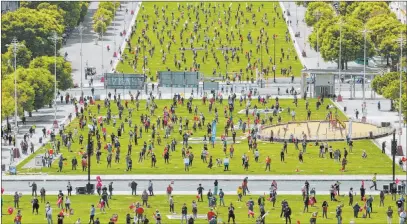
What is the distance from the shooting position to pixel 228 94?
18900 centimetres

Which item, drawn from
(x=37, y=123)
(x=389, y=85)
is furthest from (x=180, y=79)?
(x=37, y=123)

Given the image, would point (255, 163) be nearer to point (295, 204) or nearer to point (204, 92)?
point (295, 204)

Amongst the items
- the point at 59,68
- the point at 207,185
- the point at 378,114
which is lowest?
the point at 207,185

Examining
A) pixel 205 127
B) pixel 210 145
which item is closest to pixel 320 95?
pixel 205 127

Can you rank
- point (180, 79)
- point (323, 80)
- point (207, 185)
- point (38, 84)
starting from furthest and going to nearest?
point (180, 79) → point (323, 80) → point (38, 84) → point (207, 185)

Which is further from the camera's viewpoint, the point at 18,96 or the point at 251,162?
the point at 18,96

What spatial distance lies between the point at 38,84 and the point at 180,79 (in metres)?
26.5

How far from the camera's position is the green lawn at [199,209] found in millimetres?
108625

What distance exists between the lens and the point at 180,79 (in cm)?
18812

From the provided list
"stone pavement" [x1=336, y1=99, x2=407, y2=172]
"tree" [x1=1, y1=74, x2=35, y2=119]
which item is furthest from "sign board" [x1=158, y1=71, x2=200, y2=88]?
"tree" [x1=1, y1=74, x2=35, y2=119]

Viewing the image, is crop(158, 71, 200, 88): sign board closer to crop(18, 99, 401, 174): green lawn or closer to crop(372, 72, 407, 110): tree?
crop(372, 72, 407, 110): tree

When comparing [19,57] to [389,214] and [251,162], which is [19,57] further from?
[389,214]

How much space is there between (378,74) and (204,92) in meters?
17.9

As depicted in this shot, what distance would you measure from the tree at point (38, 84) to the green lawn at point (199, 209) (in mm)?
46619
